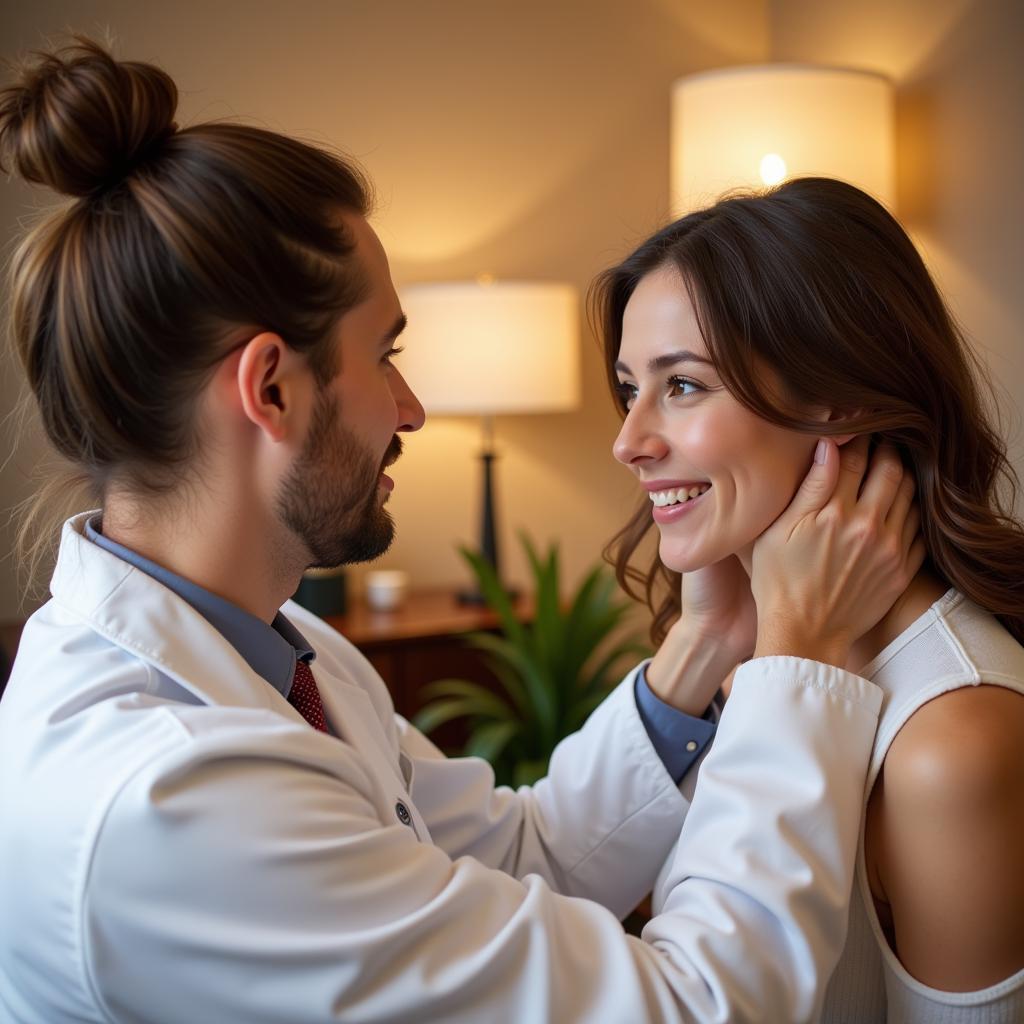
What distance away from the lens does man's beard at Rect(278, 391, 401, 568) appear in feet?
3.97

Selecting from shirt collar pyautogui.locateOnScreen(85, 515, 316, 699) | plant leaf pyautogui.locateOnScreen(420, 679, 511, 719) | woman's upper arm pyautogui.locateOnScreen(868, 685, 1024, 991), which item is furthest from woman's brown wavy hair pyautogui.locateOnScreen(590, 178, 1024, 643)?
plant leaf pyautogui.locateOnScreen(420, 679, 511, 719)

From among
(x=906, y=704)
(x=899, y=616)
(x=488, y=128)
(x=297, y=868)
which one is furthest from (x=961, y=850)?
(x=488, y=128)

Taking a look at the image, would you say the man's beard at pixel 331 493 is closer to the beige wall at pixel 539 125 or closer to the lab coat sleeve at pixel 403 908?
the lab coat sleeve at pixel 403 908

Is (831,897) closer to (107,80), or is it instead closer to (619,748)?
(619,748)

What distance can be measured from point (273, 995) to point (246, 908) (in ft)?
0.25

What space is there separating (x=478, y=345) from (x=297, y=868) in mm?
2389

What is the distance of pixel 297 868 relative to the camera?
0.98 metres

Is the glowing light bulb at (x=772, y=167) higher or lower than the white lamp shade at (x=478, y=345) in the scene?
higher

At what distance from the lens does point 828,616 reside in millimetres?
1254

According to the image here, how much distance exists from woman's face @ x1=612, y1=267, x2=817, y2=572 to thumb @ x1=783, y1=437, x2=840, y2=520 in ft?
0.09

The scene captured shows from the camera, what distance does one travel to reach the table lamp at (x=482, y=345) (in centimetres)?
323

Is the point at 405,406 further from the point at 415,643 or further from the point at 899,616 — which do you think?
the point at 415,643

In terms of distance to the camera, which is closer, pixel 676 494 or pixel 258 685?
pixel 258 685

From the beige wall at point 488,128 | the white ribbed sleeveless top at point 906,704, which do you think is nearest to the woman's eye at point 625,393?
the white ribbed sleeveless top at point 906,704
